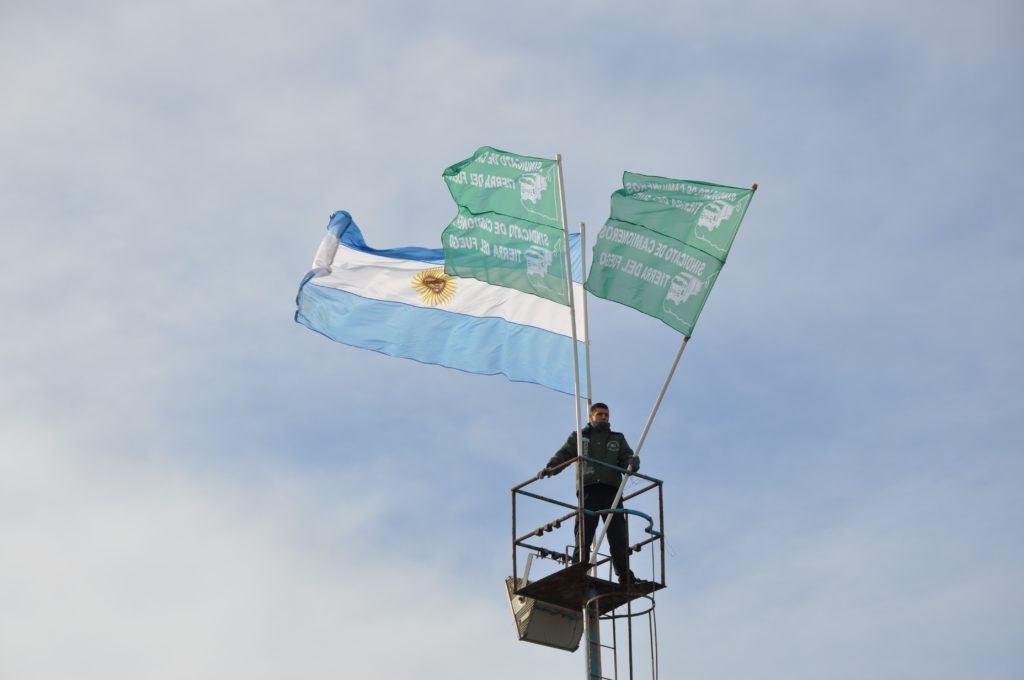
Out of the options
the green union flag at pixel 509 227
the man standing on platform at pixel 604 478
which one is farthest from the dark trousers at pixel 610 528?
the green union flag at pixel 509 227

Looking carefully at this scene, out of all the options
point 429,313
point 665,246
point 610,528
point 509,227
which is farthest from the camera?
point 429,313

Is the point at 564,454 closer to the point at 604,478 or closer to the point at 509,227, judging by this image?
the point at 604,478

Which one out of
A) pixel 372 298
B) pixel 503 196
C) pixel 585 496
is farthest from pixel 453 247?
pixel 585 496

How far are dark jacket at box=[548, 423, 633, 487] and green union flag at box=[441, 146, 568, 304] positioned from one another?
331cm

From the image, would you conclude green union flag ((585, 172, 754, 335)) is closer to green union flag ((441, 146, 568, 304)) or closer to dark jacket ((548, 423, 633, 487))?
green union flag ((441, 146, 568, 304))

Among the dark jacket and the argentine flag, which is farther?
the argentine flag

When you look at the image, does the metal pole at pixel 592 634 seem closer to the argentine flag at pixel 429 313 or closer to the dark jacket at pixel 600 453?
the dark jacket at pixel 600 453

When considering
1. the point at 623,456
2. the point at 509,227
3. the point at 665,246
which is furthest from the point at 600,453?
the point at 509,227

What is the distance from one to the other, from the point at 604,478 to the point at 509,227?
5.54m

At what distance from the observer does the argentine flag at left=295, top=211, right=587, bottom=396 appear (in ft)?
85.8

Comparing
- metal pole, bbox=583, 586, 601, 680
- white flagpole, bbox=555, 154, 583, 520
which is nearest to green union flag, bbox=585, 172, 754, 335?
white flagpole, bbox=555, 154, 583, 520

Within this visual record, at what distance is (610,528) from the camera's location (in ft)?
71.1

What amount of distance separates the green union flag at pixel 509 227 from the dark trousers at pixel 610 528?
4133 millimetres

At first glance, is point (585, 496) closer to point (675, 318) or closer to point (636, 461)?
point (636, 461)
